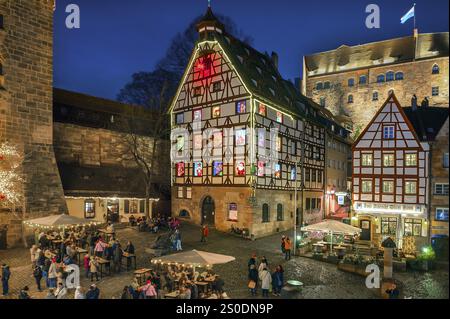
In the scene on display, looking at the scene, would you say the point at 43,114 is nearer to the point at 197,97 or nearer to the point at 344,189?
the point at 197,97

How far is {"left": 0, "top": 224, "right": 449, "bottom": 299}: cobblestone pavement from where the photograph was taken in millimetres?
15094

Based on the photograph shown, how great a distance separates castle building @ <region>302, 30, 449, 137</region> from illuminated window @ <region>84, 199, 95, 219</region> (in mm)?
37421

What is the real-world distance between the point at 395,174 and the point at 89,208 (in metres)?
23.7

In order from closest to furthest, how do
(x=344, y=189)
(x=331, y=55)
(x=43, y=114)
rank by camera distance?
(x=43, y=114), (x=344, y=189), (x=331, y=55)

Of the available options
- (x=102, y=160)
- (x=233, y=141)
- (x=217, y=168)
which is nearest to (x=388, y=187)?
(x=233, y=141)

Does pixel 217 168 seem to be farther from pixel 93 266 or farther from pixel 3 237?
pixel 3 237

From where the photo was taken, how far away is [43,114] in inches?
994

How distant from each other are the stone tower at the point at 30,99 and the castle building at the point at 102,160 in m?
2.77

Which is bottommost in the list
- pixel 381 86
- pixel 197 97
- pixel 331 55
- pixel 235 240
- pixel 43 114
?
pixel 235 240

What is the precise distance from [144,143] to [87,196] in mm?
9137

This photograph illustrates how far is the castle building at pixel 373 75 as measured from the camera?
5231 centimetres
